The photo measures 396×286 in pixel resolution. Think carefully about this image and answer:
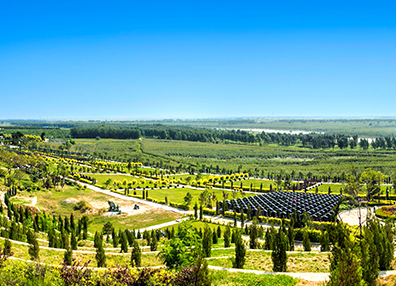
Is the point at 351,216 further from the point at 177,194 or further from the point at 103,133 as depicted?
the point at 103,133

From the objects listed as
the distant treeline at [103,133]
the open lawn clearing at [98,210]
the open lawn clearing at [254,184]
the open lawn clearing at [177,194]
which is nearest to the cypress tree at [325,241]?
the open lawn clearing at [98,210]

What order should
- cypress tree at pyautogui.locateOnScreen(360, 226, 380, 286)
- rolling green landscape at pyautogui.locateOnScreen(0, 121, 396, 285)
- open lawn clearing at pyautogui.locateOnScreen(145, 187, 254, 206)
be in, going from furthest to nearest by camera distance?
open lawn clearing at pyautogui.locateOnScreen(145, 187, 254, 206) < rolling green landscape at pyautogui.locateOnScreen(0, 121, 396, 285) < cypress tree at pyautogui.locateOnScreen(360, 226, 380, 286)

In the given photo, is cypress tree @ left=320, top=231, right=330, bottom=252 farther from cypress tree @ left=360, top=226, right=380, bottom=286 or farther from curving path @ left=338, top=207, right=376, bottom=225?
curving path @ left=338, top=207, right=376, bottom=225

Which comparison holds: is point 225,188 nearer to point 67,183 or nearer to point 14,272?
point 67,183

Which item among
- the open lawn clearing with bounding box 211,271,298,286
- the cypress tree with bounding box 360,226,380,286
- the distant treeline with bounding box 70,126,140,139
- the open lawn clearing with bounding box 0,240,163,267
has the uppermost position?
the distant treeline with bounding box 70,126,140,139

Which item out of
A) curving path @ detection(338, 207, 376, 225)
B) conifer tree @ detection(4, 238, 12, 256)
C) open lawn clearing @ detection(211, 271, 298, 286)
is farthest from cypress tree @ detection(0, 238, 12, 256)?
curving path @ detection(338, 207, 376, 225)

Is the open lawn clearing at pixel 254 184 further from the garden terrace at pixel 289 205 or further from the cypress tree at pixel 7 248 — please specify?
the cypress tree at pixel 7 248

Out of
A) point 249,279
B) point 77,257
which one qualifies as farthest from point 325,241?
point 77,257
